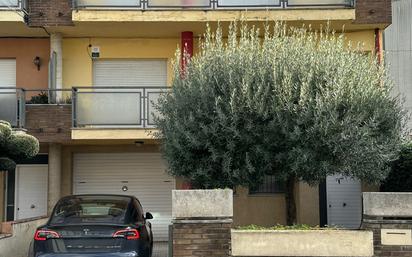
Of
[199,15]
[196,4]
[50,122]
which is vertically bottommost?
[50,122]

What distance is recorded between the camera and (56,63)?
16000mm

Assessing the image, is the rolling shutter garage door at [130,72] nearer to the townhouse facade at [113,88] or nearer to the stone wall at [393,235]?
the townhouse facade at [113,88]

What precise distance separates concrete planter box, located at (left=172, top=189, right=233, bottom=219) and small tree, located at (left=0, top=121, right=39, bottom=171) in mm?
4571

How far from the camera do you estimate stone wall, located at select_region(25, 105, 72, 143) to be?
14.8 metres

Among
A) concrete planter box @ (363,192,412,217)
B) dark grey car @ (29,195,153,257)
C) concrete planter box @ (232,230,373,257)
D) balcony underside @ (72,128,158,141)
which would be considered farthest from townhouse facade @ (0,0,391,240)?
concrete planter box @ (363,192,412,217)

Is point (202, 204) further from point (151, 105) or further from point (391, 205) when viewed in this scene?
point (151, 105)

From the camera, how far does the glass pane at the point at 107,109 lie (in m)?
14.4

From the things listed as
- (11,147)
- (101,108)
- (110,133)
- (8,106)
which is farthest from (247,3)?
(11,147)

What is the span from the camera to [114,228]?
9469mm

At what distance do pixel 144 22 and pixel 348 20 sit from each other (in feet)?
17.3

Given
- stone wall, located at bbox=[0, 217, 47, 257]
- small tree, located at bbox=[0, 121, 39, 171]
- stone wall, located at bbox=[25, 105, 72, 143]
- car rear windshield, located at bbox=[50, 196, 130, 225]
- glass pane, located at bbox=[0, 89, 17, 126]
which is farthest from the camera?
stone wall, located at bbox=[25, 105, 72, 143]

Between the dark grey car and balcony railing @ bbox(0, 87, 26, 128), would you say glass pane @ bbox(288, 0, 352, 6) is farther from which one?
the dark grey car

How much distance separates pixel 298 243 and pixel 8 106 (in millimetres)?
9031

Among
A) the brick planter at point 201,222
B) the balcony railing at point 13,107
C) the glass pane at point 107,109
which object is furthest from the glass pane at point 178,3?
the brick planter at point 201,222
